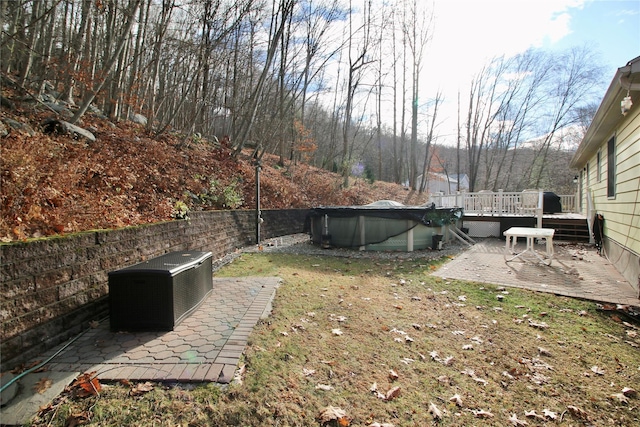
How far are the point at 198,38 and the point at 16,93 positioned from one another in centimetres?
523

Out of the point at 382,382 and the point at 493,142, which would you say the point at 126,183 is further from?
the point at 493,142

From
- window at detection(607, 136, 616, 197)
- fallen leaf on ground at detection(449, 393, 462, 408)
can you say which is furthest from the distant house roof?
fallen leaf on ground at detection(449, 393, 462, 408)

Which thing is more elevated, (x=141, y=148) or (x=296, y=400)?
(x=141, y=148)

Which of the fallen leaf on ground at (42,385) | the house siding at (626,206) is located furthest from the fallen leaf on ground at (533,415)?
the house siding at (626,206)

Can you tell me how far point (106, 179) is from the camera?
5.24m

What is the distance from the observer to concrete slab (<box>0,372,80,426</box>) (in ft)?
5.93

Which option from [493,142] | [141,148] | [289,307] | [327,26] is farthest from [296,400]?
[493,142]

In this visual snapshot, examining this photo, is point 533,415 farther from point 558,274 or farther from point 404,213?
point 404,213

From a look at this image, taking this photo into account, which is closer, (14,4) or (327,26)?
(14,4)

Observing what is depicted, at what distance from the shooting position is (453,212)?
9484 millimetres

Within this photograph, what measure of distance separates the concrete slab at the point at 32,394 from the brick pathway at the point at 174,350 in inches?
4.5

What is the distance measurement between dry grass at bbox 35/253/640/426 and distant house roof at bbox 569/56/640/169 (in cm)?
328

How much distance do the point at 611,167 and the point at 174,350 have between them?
928 cm

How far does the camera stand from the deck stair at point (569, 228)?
9852 millimetres
